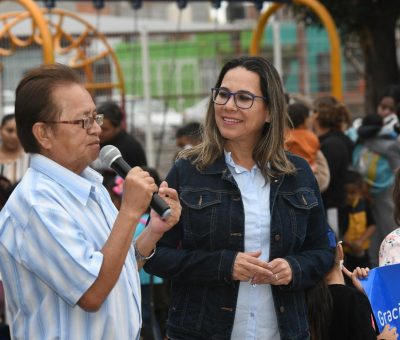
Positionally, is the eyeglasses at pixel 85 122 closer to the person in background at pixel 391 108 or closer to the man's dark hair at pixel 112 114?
the man's dark hair at pixel 112 114

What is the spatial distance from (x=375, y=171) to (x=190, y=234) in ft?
16.7

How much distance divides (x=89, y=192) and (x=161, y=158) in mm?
11116

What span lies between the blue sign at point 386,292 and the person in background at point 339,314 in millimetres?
120

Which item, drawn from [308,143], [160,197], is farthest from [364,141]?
[160,197]

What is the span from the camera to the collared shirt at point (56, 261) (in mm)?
2701

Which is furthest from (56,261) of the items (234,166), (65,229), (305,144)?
(305,144)

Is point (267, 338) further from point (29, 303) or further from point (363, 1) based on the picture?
point (363, 1)

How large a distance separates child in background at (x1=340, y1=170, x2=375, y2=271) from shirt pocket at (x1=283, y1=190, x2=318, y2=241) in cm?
430

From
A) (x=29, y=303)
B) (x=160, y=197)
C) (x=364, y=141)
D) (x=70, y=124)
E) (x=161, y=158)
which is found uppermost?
(x=70, y=124)

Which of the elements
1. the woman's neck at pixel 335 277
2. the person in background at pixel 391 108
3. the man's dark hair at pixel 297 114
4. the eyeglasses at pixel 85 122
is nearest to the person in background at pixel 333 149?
the person in background at pixel 391 108

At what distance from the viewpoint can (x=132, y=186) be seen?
9.17ft

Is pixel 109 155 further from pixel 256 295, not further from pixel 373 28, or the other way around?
pixel 373 28

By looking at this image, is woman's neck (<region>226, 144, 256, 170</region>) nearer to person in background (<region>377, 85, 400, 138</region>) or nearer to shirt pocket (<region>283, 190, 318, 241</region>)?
shirt pocket (<region>283, 190, 318, 241</region>)

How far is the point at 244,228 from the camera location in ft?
11.5
